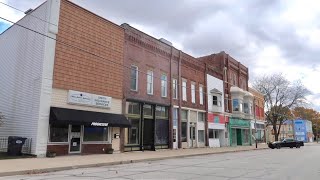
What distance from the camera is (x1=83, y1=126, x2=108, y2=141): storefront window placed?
2333 cm

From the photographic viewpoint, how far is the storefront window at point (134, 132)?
1075 inches

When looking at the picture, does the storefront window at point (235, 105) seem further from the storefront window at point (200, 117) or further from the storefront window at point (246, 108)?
the storefront window at point (200, 117)

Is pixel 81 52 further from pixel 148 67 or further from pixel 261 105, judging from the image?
pixel 261 105

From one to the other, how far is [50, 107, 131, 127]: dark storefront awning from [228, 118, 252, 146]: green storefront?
23310mm

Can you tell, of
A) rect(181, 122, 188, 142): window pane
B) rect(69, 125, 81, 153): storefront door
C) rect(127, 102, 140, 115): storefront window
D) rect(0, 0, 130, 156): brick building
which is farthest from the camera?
rect(181, 122, 188, 142): window pane

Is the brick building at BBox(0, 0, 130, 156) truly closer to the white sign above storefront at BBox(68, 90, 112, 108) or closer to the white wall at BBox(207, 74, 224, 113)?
the white sign above storefront at BBox(68, 90, 112, 108)

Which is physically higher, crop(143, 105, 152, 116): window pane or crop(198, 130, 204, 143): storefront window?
crop(143, 105, 152, 116): window pane

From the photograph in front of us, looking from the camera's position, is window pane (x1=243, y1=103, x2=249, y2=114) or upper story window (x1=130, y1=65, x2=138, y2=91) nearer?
upper story window (x1=130, y1=65, x2=138, y2=91)

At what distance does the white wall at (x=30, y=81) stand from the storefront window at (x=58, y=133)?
0.74 meters

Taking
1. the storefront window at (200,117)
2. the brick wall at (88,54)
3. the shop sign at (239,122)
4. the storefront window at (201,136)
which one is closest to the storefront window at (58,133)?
the brick wall at (88,54)

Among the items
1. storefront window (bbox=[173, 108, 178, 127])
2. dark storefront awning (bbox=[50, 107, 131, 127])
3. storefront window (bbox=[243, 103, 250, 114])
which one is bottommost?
dark storefront awning (bbox=[50, 107, 131, 127])

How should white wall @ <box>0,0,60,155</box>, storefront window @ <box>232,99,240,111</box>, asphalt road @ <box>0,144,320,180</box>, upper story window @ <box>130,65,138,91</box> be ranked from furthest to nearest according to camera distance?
1. storefront window @ <box>232,99,240,111</box>
2. upper story window @ <box>130,65,138,91</box>
3. white wall @ <box>0,0,60,155</box>
4. asphalt road @ <box>0,144,320,180</box>

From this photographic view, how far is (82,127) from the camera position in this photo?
75.4 feet

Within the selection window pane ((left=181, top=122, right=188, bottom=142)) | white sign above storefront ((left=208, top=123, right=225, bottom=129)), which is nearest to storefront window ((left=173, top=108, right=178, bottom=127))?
window pane ((left=181, top=122, right=188, bottom=142))
